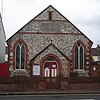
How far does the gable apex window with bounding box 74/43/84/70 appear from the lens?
4403 centimetres

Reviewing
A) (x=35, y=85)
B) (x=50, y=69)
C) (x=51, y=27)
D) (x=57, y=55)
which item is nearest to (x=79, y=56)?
(x=57, y=55)

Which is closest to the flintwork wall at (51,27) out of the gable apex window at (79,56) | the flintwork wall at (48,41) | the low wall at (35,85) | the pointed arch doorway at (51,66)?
the flintwork wall at (48,41)

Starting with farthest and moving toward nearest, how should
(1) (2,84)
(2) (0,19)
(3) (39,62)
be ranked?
1. (2) (0,19)
2. (3) (39,62)
3. (1) (2,84)

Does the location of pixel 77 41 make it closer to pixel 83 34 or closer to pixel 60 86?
pixel 83 34

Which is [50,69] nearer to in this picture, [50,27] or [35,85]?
[50,27]

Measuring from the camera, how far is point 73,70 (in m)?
43.6

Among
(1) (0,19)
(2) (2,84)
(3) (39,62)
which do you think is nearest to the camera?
(2) (2,84)

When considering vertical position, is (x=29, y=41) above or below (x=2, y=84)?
above

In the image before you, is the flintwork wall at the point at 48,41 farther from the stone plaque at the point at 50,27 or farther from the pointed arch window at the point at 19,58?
the pointed arch window at the point at 19,58

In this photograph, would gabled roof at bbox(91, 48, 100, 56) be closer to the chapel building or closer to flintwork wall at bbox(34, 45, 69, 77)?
the chapel building

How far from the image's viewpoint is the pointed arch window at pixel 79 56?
4403cm

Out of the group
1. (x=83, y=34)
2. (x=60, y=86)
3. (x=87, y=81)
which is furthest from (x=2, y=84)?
(x=83, y=34)

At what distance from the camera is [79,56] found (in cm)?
Result: 4412

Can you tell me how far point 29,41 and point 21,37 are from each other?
1.16 m
